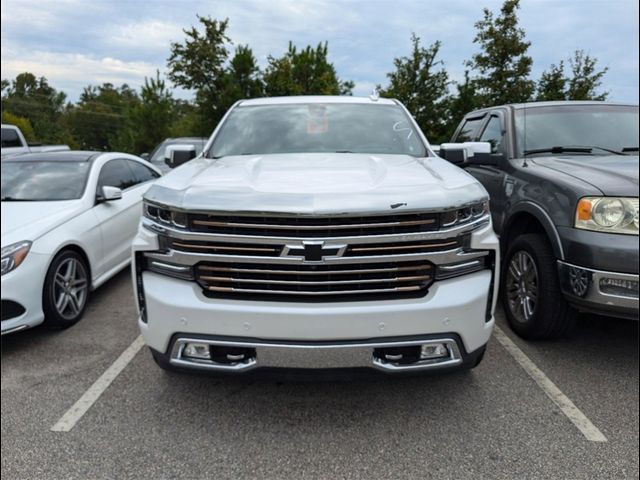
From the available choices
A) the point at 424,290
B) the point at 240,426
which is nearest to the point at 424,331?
the point at 424,290

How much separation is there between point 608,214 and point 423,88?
1.07 meters

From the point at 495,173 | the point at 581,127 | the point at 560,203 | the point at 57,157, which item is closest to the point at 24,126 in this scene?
the point at 57,157

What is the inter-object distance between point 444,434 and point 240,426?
43.6 inches

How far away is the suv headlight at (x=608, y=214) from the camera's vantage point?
1698 millimetres

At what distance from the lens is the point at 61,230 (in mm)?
3986

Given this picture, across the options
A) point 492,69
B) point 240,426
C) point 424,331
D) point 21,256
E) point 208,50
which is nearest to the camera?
point 492,69

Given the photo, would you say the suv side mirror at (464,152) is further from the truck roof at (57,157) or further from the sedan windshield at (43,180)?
the truck roof at (57,157)

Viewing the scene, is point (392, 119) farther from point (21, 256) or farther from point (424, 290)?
point (21, 256)

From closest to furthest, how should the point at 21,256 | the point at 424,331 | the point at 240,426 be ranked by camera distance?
the point at 424,331
the point at 240,426
the point at 21,256

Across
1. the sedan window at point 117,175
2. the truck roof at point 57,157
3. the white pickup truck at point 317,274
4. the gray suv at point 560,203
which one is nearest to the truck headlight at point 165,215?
the white pickup truck at point 317,274

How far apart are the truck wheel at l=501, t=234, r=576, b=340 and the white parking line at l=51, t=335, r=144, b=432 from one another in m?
2.94

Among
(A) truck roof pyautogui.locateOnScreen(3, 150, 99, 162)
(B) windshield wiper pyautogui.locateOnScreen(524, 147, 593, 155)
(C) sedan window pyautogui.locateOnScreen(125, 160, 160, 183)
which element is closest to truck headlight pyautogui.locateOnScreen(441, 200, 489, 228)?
(B) windshield wiper pyautogui.locateOnScreen(524, 147, 593, 155)

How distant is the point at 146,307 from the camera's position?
7.71 ft

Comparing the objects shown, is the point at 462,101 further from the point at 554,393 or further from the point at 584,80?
the point at 554,393
